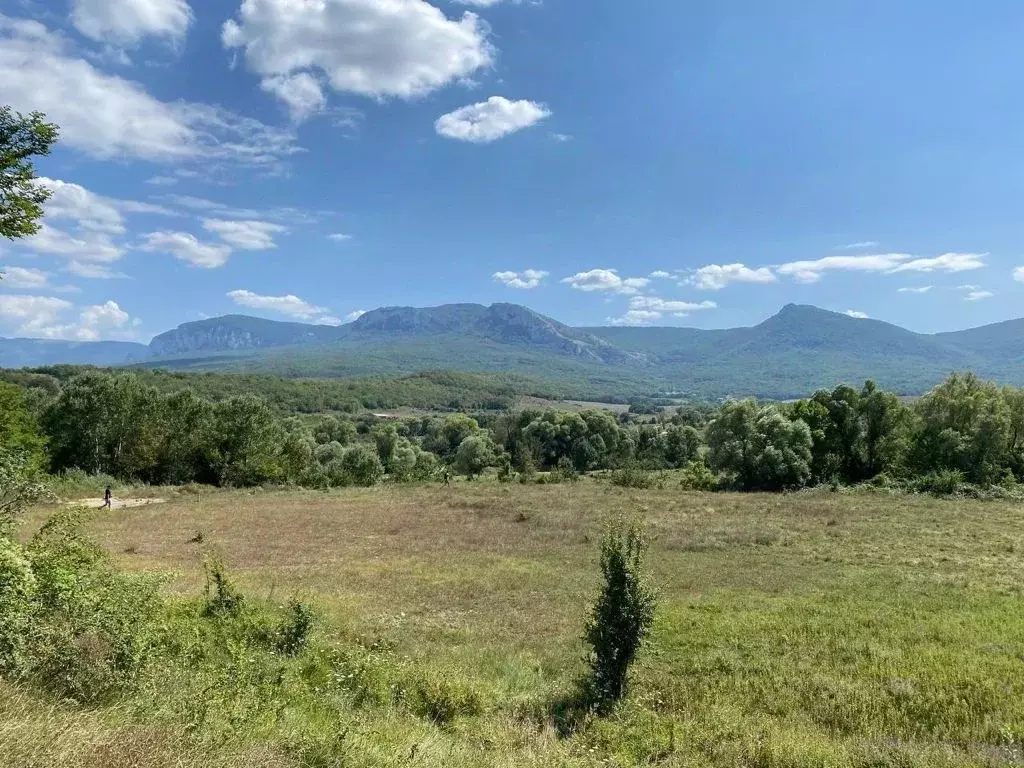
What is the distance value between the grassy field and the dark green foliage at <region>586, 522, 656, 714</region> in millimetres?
577

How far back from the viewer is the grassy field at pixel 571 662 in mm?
7250

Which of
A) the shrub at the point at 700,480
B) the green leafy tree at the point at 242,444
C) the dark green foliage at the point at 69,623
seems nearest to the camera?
the dark green foliage at the point at 69,623

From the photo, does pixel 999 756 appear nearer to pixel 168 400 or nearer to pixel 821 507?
pixel 821 507

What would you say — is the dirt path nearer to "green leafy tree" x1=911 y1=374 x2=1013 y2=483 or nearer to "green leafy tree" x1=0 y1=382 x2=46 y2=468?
"green leafy tree" x1=0 y1=382 x2=46 y2=468

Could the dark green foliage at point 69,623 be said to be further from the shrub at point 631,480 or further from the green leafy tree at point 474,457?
the green leafy tree at point 474,457

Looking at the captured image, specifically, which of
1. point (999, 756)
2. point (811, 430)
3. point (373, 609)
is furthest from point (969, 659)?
point (811, 430)

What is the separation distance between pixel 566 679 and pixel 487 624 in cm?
439

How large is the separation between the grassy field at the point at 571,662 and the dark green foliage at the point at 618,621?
1.89 feet

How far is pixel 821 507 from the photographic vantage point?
39.6m

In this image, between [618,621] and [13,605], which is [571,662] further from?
[13,605]

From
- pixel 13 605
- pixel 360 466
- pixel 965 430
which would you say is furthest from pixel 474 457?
pixel 13 605

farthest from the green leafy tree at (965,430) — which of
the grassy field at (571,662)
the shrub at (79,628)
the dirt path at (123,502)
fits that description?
the dirt path at (123,502)

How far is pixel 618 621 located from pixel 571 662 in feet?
9.19

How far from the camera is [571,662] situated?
13398 mm
